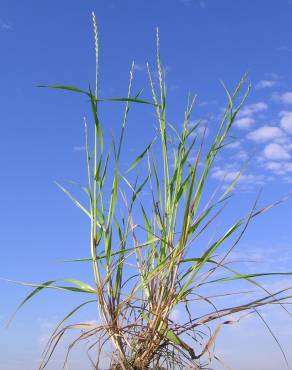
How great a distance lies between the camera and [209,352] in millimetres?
1632

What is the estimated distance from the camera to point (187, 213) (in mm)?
1725

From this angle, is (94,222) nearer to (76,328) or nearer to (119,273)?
(119,273)

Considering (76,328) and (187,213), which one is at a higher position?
(187,213)

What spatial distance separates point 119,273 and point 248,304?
39 centimetres

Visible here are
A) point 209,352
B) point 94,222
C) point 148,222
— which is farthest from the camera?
point 148,222

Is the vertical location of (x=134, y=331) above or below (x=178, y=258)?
below

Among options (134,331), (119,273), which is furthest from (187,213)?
(134,331)

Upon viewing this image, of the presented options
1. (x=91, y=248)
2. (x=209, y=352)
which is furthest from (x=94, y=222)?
(x=209, y=352)

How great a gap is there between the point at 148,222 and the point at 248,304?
1.47 ft

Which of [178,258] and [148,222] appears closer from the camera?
[178,258]

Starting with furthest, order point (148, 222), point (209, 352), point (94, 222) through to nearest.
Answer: point (148, 222) → point (94, 222) → point (209, 352)

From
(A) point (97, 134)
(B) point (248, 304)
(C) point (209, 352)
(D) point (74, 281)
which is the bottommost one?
(C) point (209, 352)

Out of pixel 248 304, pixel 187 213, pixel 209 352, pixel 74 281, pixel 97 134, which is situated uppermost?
pixel 97 134

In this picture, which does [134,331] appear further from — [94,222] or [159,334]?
[94,222]
